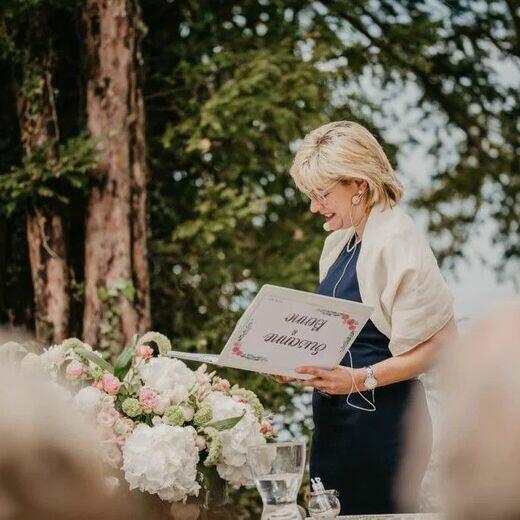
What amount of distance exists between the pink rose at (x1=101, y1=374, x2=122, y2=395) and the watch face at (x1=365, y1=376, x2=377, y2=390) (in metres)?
0.70

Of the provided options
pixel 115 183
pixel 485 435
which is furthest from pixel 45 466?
pixel 115 183

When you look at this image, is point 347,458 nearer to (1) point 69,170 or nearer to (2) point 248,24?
(1) point 69,170

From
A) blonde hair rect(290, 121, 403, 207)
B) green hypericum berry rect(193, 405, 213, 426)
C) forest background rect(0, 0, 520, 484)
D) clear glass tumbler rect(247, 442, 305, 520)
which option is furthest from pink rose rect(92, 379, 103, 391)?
forest background rect(0, 0, 520, 484)

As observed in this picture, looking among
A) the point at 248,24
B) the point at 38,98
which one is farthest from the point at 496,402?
the point at 248,24

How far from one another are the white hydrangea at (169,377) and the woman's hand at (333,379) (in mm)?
340

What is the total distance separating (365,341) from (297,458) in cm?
86

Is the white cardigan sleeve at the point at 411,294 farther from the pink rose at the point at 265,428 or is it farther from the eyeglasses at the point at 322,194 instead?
the pink rose at the point at 265,428

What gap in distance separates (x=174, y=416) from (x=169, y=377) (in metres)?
0.11

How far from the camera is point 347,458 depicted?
102 inches

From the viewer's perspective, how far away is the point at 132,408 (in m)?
2.04

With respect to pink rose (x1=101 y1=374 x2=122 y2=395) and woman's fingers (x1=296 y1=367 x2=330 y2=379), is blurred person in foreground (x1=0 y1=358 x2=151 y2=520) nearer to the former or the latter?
pink rose (x1=101 y1=374 x2=122 y2=395)

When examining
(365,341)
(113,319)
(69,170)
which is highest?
(365,341)

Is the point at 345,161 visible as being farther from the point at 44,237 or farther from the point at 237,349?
the point at 44,237

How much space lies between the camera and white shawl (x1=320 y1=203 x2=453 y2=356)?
2465mm
